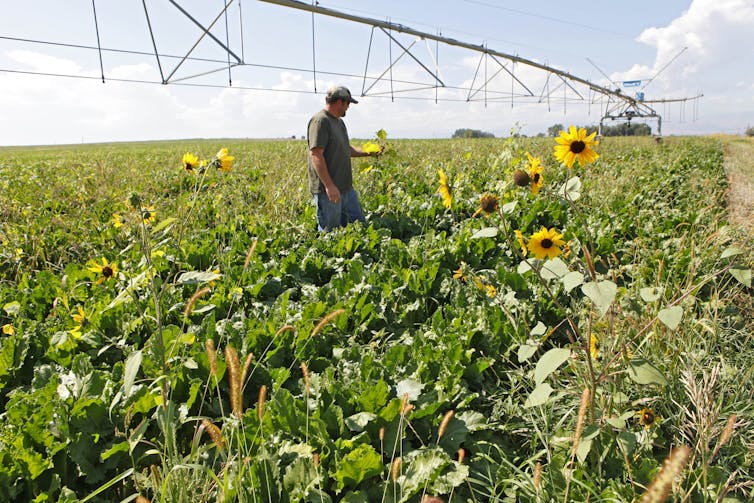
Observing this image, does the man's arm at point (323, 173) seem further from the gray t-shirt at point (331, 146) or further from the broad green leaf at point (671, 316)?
the broad green leaf at point (671, 316)

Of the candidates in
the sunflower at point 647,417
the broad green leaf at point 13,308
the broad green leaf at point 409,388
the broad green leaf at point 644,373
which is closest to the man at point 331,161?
the broad green leaf at point 13,308

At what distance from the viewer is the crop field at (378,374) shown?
72.7 inches

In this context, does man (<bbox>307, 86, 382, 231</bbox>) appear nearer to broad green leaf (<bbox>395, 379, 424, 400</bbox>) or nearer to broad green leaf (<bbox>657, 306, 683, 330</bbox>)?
broad green leaf (<bbox>395, 379, 424, 400</bbox>)

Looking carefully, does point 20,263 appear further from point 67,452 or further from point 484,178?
point 484,178

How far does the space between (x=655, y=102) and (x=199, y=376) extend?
5558cm

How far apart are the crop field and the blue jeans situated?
703 mm

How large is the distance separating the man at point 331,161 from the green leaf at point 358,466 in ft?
11.9

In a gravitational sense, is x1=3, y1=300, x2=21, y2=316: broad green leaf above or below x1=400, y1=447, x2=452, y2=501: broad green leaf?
above

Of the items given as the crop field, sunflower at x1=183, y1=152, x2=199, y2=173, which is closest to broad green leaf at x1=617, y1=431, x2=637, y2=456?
the crop field

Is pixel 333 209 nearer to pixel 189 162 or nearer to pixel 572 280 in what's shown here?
pixel 189 162

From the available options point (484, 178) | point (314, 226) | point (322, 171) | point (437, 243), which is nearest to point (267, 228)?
point (314, 226)

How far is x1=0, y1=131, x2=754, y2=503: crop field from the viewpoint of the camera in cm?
185

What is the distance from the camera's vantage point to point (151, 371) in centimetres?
246

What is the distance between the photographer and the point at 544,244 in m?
2.17
